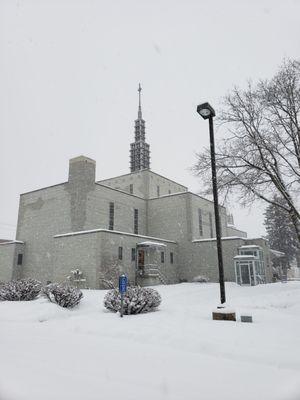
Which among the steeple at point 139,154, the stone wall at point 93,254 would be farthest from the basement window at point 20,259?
the steeple at point 139,154

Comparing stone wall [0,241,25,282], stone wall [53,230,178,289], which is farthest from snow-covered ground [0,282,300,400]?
stone wall [0,241,25,282]

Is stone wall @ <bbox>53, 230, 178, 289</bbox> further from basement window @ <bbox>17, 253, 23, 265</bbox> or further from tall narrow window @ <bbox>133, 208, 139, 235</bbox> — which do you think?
basement window @ <bbox>17, 253, 23, 265</bbox>

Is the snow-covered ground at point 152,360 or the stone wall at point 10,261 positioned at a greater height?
the stone wall at point 10,261

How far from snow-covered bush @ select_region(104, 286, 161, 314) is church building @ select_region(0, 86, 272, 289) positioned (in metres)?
13.7

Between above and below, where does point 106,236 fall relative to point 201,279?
above

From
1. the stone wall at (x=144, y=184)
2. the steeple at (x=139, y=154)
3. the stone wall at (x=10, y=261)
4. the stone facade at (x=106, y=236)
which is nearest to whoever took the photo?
the stone facade at (x=106, y=236)

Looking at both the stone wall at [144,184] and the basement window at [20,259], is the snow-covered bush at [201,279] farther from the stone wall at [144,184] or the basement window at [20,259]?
the basement window at [20,259]

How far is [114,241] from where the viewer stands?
2764 cm

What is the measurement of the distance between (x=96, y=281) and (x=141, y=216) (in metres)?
16.1

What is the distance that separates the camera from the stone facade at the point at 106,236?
89.9 ft

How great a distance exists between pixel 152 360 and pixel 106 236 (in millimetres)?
21908

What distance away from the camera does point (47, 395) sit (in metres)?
3.80

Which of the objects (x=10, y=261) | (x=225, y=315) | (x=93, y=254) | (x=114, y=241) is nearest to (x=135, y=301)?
(x=225, y=315)

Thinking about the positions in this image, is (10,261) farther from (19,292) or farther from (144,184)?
(144,184)
